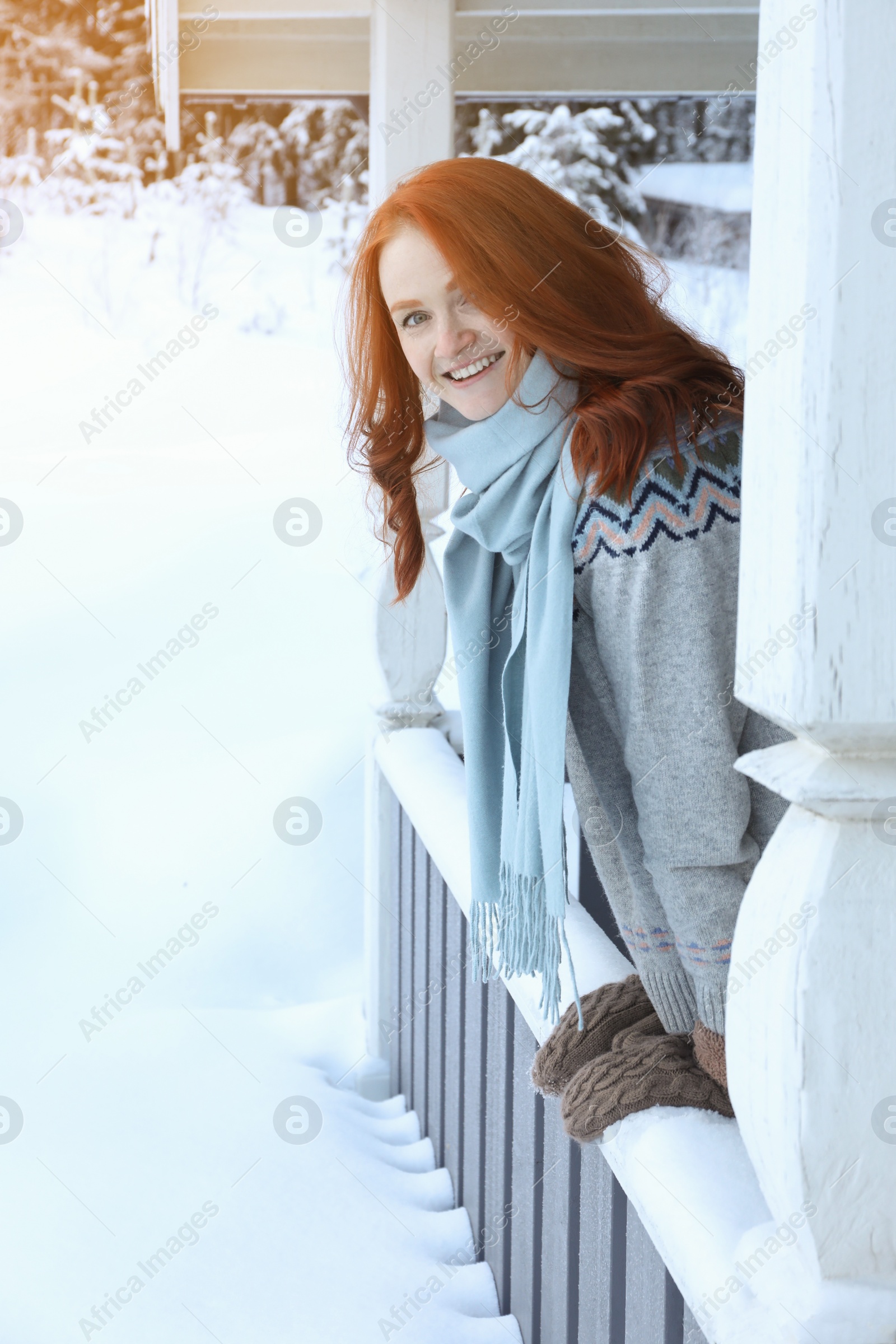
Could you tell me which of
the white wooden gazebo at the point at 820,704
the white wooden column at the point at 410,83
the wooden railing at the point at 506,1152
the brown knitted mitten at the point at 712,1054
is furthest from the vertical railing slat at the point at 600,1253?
the white wooden column at the point at 410,83

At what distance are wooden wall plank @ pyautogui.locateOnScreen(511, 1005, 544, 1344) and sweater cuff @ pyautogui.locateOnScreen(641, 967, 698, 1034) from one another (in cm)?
55

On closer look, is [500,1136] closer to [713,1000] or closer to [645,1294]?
[645,1294]

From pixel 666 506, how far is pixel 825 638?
1.44ft

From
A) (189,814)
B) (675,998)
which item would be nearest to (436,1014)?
(675,998)

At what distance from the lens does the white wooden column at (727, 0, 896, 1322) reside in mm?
653

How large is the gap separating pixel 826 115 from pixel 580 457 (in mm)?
538

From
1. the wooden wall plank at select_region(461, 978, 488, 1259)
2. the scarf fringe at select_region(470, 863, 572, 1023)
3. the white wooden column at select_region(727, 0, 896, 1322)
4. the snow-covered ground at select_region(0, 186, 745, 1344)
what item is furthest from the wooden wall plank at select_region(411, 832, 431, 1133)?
the white wooden column at select_region(727, 0, 896, 1322)

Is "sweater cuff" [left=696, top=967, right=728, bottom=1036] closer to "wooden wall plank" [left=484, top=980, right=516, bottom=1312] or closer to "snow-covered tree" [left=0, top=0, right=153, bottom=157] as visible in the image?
"wooden wall plank" [left=484, top=980, right=516, bottom=1312]

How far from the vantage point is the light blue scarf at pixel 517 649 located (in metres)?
1.16

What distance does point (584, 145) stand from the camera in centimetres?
841

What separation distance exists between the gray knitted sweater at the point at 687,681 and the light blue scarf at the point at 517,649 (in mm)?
53

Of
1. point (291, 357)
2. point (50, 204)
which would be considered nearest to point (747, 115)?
point (291, 357)

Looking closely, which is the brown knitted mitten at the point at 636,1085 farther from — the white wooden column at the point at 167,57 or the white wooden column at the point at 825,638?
the white wooden column at the point at 167,57

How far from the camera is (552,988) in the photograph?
1.35 metres
